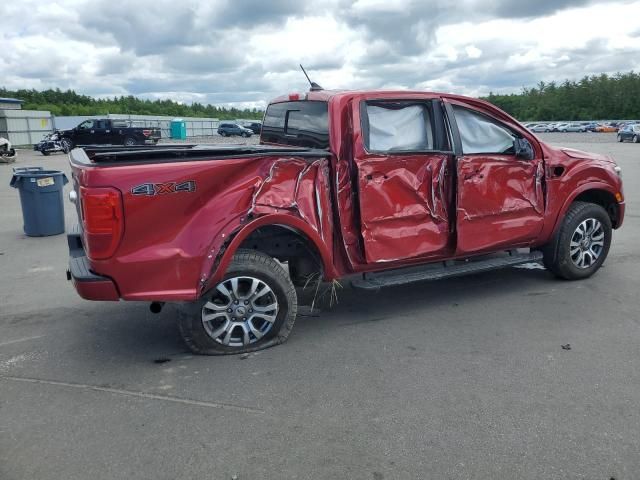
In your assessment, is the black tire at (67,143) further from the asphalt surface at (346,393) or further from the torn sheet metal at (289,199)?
the torn sheet metal at (289,199)

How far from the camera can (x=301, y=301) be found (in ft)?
18.0

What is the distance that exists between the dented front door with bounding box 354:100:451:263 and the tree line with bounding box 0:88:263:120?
66182mm

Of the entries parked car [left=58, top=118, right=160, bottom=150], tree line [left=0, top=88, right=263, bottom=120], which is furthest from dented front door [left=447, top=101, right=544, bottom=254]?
tree line [left=0, top=88, right=263, bottom=120]

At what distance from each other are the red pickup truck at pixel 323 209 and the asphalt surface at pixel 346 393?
0.41m

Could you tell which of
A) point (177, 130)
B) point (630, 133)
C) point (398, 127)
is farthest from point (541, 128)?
point (398, 127)

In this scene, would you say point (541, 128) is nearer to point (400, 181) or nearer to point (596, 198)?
point (596, 198)

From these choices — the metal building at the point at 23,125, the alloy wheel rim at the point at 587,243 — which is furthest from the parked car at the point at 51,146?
the alloy wheel rim at the point at 587,243

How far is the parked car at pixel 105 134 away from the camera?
104 feet

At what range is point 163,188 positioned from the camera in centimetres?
374

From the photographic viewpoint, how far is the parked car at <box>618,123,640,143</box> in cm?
3831

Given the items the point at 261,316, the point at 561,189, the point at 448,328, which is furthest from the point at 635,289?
the point at 261,316

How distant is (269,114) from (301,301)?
1993 mm

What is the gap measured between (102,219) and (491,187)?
332 centimetres

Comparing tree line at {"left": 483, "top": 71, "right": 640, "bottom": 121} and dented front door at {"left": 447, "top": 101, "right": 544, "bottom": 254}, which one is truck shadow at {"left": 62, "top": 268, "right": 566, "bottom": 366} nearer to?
dented front door at {"left": 447, "top": 101, "right": 544, "bottom": 254}
